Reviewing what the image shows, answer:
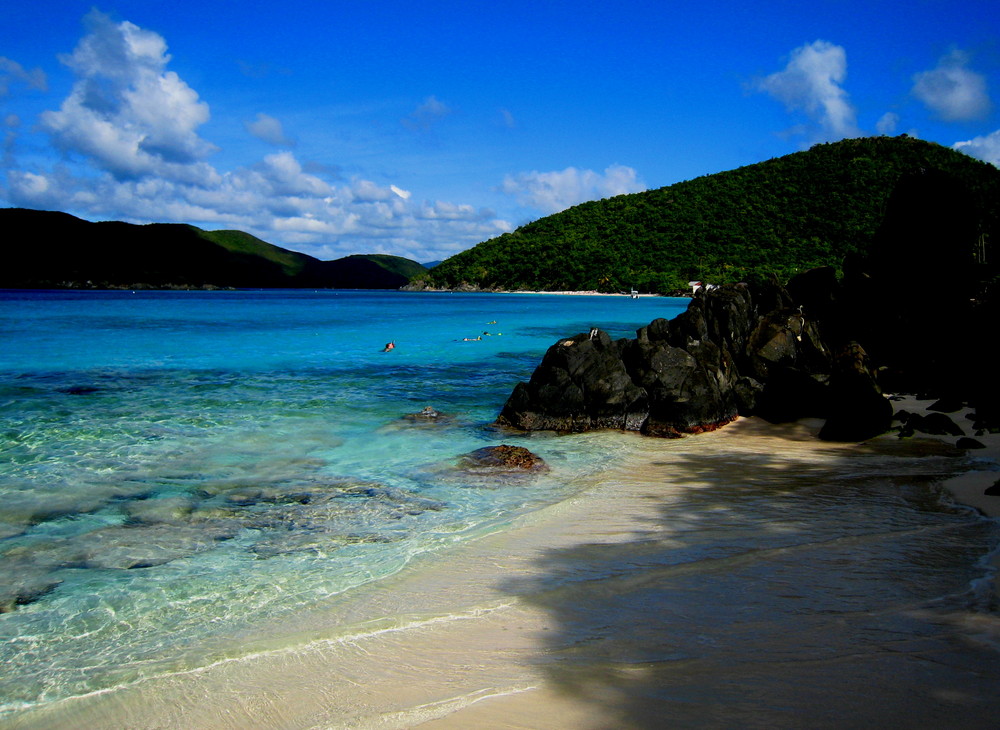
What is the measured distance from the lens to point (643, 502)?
24.7 ft

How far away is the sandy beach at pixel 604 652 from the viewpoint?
3.38 meters

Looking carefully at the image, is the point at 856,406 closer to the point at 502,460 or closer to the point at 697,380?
the point at 697,380

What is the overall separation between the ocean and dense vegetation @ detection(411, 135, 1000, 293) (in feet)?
225

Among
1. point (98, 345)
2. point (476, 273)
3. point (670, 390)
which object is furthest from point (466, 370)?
point (476, 273)

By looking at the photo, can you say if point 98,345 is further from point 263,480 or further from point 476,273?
point 476,273

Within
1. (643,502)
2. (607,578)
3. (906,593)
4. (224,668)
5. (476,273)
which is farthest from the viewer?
(476,273)

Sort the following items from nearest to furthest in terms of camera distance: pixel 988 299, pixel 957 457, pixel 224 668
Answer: pixel 224 668
pixel 957 457
pixel 988 299

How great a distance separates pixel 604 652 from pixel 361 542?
10.3 ft

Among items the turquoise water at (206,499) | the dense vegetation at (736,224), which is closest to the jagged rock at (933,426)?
the turquoise water at (206,499)

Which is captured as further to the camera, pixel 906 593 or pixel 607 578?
pixel 607 578

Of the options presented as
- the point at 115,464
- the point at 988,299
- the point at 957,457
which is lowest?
the point at 115,464

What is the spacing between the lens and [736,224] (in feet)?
322

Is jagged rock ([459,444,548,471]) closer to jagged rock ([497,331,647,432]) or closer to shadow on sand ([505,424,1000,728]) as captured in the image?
Answer: shadow on sand ([505,424,1000,728])

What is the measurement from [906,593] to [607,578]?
2.17 meters
